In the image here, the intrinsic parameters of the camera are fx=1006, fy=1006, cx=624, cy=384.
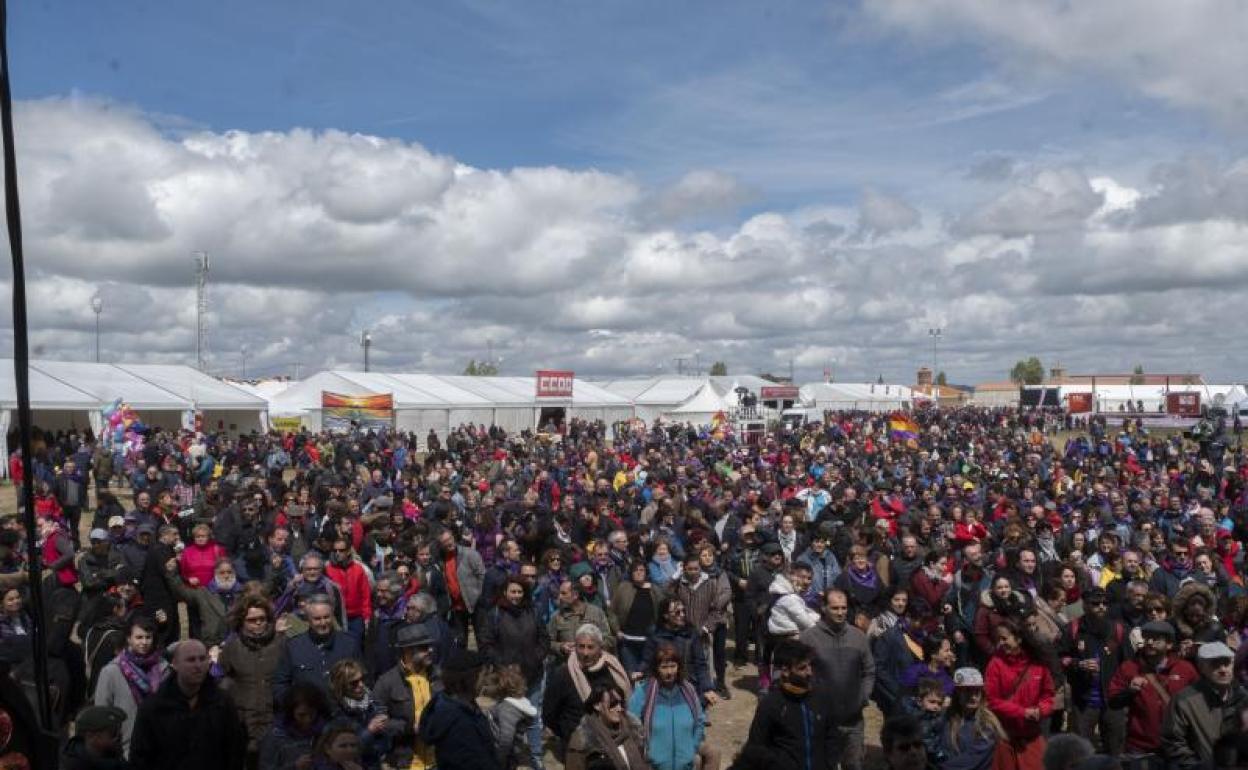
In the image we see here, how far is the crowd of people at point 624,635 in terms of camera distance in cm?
430

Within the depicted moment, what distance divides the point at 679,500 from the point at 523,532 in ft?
11.9

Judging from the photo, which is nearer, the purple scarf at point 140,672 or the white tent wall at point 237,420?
the purple scarf at point 140,672

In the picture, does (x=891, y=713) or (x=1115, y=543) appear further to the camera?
(x=1115, y=543)

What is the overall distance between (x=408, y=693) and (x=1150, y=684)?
12.2 ft

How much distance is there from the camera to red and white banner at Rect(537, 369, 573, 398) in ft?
135

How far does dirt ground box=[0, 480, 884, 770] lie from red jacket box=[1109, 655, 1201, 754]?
2501 mm

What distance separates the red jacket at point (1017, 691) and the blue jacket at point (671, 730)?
5.08ft

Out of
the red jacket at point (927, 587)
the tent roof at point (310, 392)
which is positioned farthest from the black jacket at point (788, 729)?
the tent roof at point (310, 392)

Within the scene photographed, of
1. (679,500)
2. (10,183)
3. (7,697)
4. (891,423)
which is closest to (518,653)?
(7,697)

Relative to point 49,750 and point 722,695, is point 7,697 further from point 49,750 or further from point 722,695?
point 722,695

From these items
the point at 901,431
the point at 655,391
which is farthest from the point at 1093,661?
the point at 655,391

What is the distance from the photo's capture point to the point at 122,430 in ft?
76.6

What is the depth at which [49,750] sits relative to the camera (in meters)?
2.83

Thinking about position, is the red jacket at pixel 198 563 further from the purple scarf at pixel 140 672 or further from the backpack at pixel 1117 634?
the backpack at pixel 1117 634
